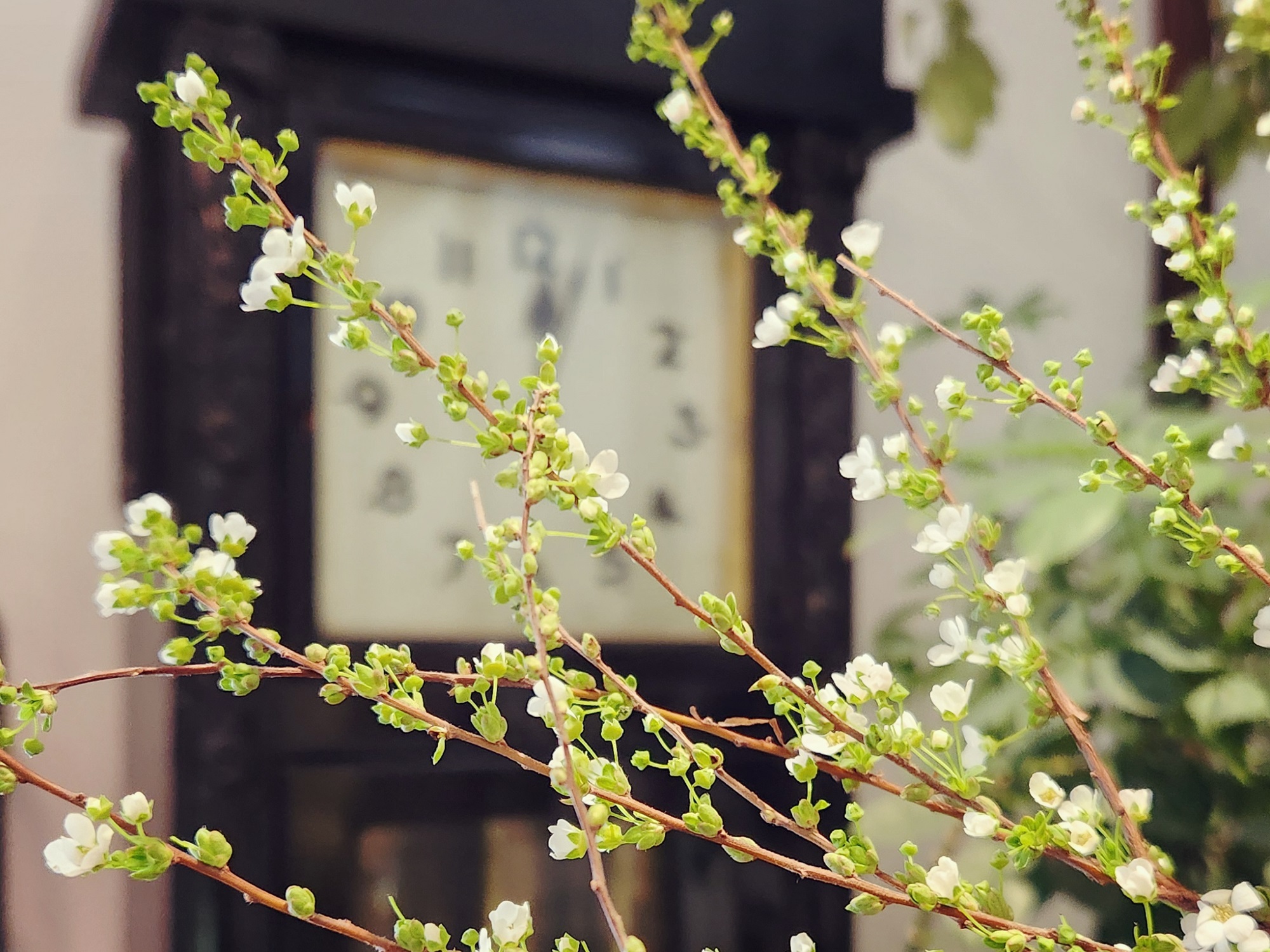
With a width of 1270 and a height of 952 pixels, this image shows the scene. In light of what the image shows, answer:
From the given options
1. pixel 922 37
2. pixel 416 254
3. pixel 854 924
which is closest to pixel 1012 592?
pixel 416 254

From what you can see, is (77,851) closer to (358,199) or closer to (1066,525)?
(358,199)

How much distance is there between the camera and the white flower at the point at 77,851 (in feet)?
0.91

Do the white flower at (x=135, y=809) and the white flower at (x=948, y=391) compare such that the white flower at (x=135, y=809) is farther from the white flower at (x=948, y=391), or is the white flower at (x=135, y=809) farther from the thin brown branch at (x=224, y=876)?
the white flower at (x=948, y=391)

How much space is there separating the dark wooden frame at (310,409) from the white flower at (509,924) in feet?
1.12

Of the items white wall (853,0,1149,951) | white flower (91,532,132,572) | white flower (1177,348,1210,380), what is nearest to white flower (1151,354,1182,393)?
white flower (1177,348,1210,380)

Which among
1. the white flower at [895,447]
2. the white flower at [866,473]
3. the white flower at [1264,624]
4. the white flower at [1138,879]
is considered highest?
the white flower at [895,447]

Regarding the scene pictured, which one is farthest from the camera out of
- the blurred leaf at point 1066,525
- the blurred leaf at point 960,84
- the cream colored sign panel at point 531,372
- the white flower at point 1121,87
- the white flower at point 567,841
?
the blurred leaf at point 960,84

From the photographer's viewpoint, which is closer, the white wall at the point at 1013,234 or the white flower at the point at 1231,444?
the white flower at the point at 1231,444

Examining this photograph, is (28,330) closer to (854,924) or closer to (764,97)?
(764,97)

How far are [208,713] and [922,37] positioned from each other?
91cm

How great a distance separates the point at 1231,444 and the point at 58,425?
699 millimetres

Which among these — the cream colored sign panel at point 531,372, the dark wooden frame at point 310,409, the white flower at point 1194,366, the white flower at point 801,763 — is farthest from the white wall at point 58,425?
the white flower at point 1194,366

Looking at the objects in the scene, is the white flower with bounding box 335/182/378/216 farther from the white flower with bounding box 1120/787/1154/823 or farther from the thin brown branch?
the white flower with bounding box 1120/787/1154/823

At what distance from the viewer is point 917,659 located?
2.60ft
